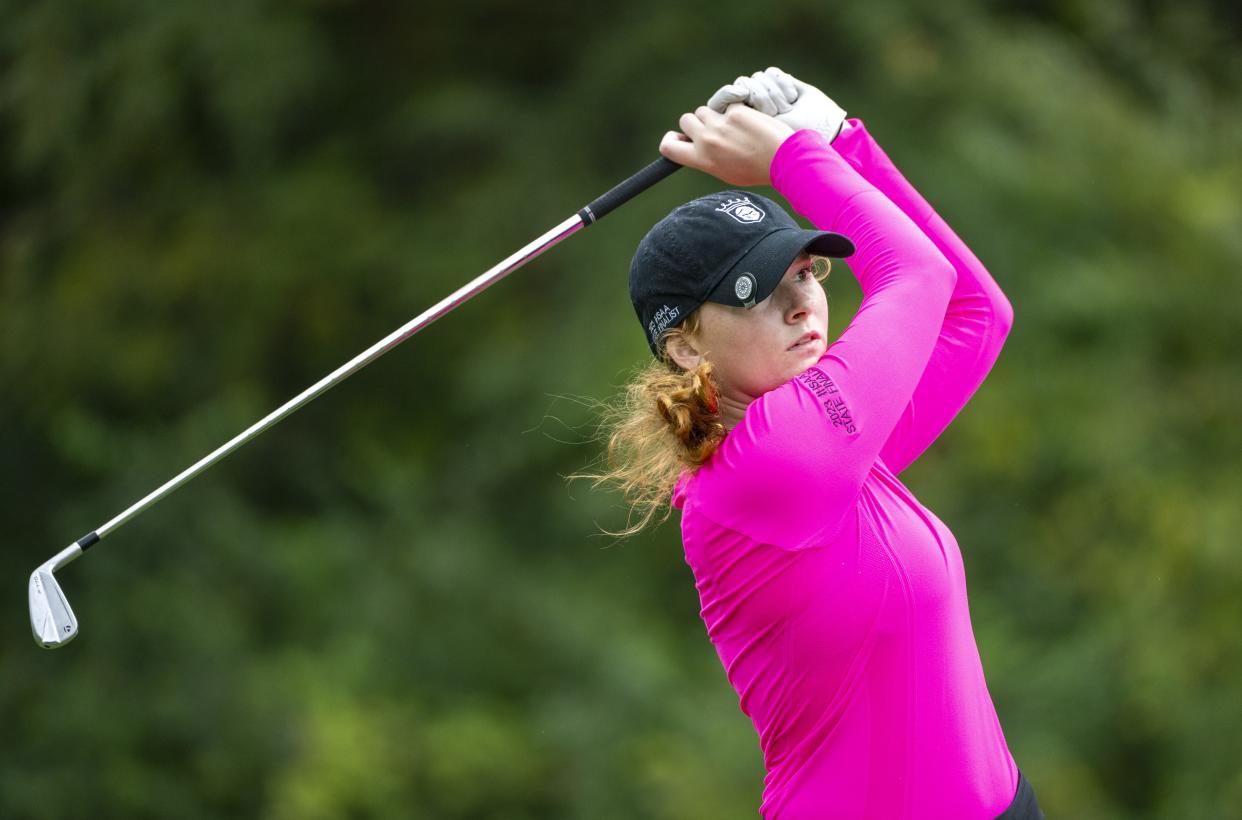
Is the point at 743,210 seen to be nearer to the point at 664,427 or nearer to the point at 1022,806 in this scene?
the point at 664,427

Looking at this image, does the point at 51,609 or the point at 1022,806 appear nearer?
the point at 1022,806

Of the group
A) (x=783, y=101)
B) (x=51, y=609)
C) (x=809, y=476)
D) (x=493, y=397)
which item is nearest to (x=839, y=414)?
(x=809, y=476)

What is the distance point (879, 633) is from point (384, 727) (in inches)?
171

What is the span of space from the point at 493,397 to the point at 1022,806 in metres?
4.69

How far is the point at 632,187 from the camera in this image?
194cm

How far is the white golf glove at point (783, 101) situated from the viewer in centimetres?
178

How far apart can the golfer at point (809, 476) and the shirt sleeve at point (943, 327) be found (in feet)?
0.32

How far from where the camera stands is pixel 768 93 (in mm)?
1781

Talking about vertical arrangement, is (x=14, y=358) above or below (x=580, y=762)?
above

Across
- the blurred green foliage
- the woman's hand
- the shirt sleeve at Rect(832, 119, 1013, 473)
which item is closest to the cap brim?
the woman's hand

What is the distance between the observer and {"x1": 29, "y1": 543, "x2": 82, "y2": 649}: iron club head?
2.28m

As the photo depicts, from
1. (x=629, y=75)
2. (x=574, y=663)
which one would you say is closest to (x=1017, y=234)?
(x=629, y=75)

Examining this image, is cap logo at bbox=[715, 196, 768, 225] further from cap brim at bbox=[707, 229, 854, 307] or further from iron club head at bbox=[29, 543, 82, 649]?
iron club head at bbox=[29, 543, 82, 649]

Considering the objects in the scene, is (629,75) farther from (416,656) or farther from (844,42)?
(416,656)
